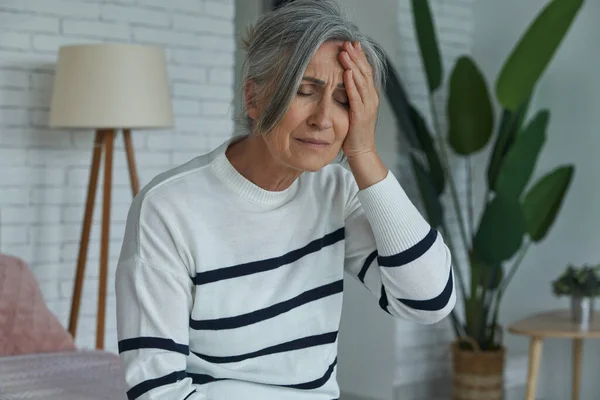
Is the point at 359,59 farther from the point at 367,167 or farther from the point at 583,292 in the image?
the point at 583,292

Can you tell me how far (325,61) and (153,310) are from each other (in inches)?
19.2

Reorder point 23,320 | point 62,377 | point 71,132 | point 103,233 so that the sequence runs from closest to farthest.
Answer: point 62,377 < point 23,320 < point 103,233 < point 71,132

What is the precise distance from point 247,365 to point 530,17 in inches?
127

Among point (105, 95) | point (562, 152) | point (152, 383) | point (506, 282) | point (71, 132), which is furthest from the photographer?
point (562, 152)

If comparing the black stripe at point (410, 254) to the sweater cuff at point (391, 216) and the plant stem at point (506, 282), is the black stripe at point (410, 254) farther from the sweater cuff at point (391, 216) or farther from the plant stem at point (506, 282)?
the plant stem at point (506, 282)

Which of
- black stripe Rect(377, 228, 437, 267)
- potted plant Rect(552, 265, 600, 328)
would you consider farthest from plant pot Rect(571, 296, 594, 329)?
black stripe Rect(377, 228, 437, 267)

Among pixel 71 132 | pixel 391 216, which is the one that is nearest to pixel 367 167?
pixel 391 216

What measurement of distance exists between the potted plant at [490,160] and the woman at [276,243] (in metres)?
2.15

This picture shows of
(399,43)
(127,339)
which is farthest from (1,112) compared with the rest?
(127,339)

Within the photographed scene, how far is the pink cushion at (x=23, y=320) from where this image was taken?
2594 mm

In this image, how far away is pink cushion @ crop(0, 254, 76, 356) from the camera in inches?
102

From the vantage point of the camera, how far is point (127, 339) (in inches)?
59.5

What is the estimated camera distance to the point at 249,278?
1.62 m

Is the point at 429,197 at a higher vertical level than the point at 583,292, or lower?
higher
